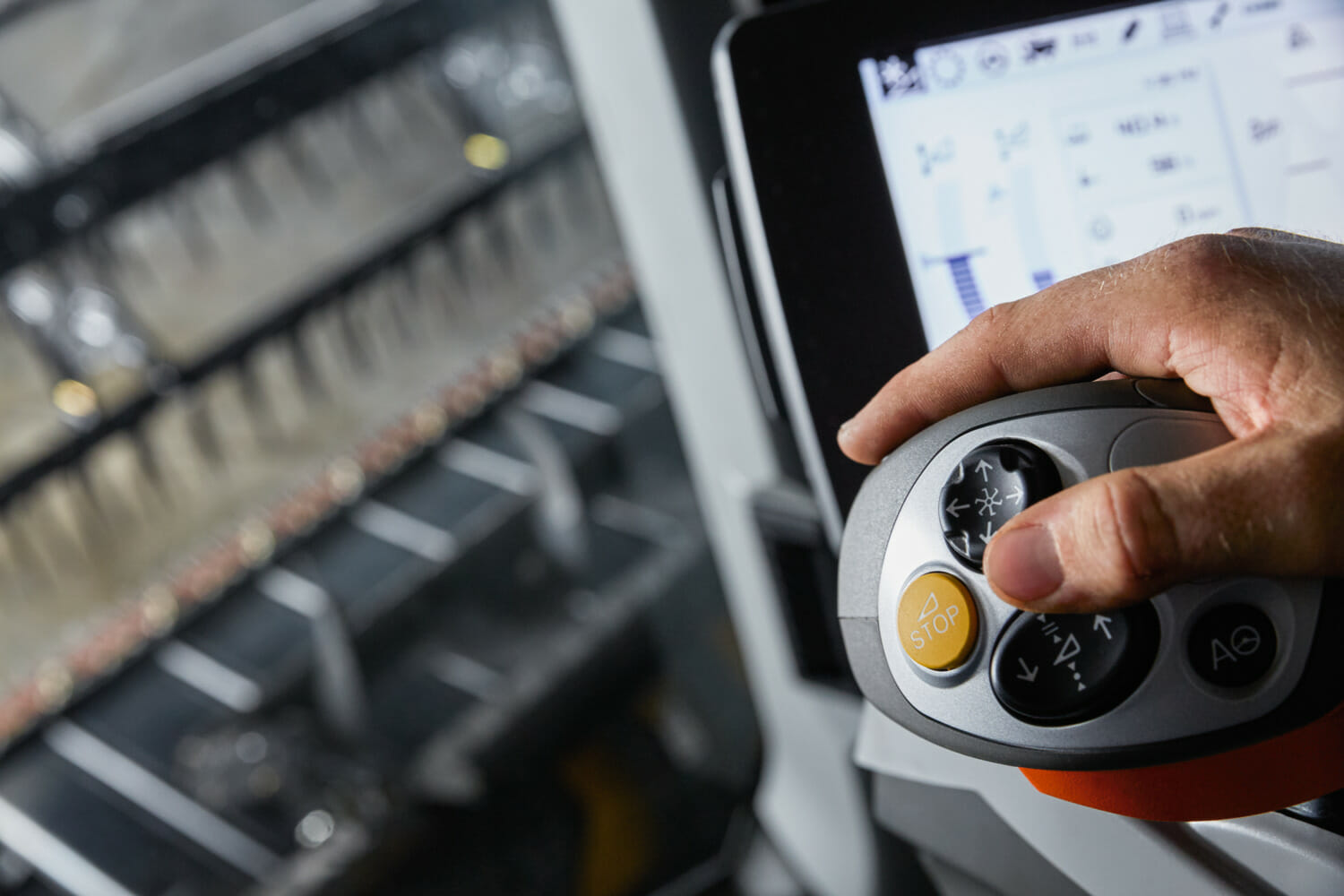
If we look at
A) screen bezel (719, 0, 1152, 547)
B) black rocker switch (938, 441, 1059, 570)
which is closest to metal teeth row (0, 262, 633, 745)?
screen bezel (719, 0, 1152, 547)

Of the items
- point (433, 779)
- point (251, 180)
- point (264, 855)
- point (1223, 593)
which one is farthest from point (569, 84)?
point (1223, 593)

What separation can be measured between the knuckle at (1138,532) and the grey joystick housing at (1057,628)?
0.02 metres

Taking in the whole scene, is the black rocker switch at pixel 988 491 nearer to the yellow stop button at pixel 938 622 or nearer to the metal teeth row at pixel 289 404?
the yellow stop button at pixel 938 622

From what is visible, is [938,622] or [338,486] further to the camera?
[338,486]

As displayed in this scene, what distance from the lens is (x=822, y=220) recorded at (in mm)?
405

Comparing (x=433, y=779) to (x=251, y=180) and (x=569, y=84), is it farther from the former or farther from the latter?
(x=569, y=84)

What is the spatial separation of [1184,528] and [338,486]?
1.07 meters

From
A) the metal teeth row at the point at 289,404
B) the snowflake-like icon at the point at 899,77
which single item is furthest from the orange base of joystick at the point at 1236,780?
the metal teeth row at the point at 289,404

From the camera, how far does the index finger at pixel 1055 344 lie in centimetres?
30

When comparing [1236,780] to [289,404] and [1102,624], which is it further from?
[289,404]

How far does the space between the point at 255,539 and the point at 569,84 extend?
0.70m

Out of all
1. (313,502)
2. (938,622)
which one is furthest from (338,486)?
(938,622)

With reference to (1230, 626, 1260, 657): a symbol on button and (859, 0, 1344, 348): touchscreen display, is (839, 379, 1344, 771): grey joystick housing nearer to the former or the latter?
(1230, 626, 1260, 657): a symbol on button

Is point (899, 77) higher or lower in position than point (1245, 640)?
higher
